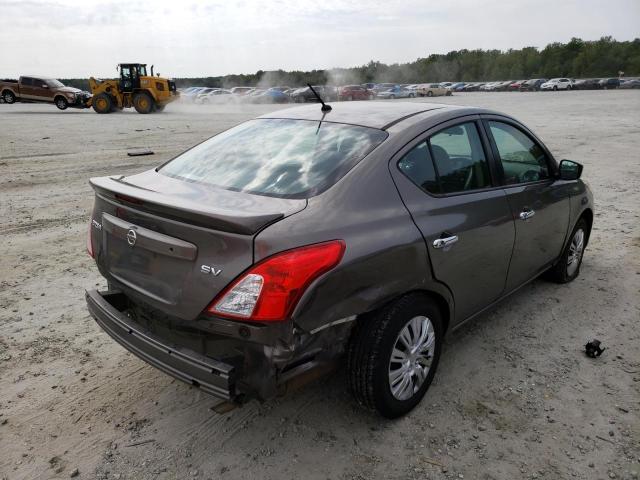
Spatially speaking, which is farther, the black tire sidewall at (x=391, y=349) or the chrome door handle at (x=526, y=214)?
the chrome door handle at (x=526, y=214)

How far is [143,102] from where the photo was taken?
26.4 m

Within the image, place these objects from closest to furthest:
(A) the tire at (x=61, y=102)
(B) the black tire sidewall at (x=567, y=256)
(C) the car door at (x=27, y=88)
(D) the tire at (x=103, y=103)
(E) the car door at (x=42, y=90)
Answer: (B) the black tire sidewall at (x=567, y=256)
(D) the tire at (x=103, y=103)
(A) the tire at (x=61, y=102)
(E) the car door at (x=42, y=90)
(C) the car door at (x=27, y=88)

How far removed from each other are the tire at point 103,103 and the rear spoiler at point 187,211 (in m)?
26.3

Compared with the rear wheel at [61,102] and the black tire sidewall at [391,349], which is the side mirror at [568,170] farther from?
the rear wheel at [61,102]

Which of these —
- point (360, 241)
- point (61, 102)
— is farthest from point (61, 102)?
point (360, 241)

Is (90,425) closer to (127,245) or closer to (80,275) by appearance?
(127,245)

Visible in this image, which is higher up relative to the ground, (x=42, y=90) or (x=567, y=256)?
(x=42, y=90)

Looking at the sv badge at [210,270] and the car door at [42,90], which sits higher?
the car door at [42,90]

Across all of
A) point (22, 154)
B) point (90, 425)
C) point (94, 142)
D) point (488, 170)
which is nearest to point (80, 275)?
point (90, 425)

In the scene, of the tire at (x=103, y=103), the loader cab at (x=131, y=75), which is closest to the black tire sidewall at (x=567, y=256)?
the loader cab at (x=131, y=75)

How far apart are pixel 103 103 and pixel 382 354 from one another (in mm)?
27531

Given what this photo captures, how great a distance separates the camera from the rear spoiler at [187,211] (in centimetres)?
219

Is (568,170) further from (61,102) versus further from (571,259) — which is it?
(61,102)

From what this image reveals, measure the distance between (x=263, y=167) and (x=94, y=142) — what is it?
13.3 meters
